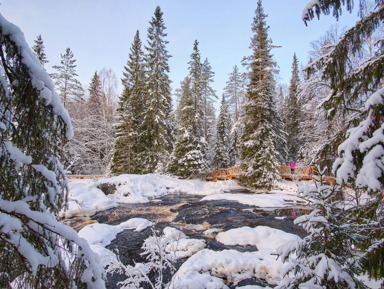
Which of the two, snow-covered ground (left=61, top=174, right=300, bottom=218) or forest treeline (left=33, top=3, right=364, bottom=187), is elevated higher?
forest treeline (left=33, top=3, right=364, bottom=187)

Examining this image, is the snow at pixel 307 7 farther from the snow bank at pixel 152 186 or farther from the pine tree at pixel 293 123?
the pine tree at pixel 293 123

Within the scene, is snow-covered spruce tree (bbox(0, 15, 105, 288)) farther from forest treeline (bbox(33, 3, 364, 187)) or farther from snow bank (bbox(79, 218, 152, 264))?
forest treeline (bbox(33, 3, 364, 187))

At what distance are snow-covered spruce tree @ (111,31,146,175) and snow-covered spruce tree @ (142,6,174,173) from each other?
2.54 feet

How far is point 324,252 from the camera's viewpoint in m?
2.22

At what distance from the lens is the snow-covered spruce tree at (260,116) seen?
1736 cm

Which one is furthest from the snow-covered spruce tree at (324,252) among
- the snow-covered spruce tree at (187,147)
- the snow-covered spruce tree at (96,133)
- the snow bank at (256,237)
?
the snow-covered spruce tree at (96,133)

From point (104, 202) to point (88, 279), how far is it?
1178 centimetres

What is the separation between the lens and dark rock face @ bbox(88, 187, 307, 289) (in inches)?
249

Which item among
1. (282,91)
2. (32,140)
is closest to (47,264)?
(32,140)

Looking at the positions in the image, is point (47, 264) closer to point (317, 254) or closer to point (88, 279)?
point (88, 279)

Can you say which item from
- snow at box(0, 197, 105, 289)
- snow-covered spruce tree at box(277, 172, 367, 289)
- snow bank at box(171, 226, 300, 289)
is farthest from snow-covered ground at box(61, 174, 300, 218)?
snow-covered spruce tree at box(277, 172, 367, 289)

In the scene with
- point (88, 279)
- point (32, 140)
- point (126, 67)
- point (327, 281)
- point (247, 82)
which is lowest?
point (327, 281)

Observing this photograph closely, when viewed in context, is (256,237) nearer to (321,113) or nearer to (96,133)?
(321,113)

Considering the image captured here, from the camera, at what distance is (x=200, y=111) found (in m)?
23.2
